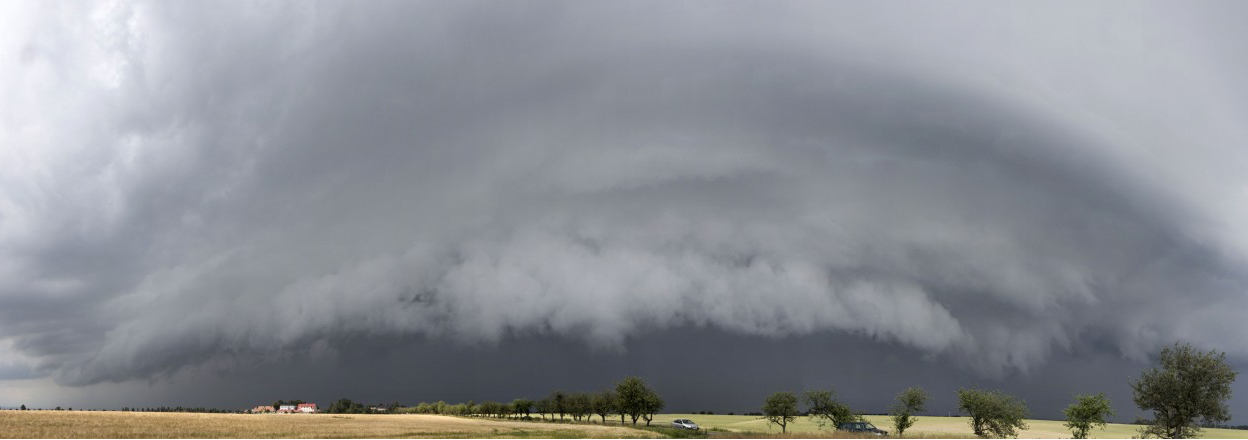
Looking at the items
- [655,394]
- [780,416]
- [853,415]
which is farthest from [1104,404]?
[655,394]

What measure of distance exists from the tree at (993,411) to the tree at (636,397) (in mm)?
87006

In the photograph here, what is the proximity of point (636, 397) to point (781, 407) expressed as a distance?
136 feet

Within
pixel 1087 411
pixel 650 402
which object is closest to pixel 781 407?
pixel 650 402

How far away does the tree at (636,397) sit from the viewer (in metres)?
185

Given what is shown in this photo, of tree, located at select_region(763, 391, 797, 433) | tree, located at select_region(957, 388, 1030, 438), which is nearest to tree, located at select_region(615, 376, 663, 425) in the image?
tree, located at select_region(763, 391, 797, 433)

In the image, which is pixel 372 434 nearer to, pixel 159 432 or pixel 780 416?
pixel 159 432

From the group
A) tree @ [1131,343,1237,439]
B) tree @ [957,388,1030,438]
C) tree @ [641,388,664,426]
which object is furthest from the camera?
tree @ [641,388,664,426]

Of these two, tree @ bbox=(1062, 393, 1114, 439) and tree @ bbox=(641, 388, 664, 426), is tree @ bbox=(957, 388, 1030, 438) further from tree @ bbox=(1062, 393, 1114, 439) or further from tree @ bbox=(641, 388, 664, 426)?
tree @ bbox=(641, 388, 664, 426)

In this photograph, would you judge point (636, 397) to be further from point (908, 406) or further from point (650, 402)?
point (908, 406)

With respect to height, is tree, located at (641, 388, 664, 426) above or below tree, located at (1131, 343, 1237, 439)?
below

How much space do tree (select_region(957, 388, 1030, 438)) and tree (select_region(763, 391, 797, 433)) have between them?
5206 centimetres

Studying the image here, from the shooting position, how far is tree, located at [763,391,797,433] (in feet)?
545

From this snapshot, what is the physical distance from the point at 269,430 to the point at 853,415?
11979 cm

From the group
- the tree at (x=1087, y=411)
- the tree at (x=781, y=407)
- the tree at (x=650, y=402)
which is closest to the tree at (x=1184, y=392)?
the tree at (x=1087, y=411)
